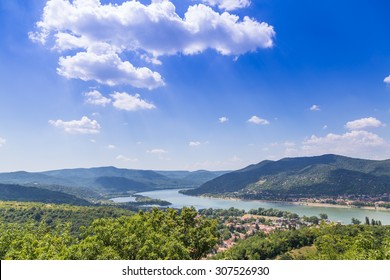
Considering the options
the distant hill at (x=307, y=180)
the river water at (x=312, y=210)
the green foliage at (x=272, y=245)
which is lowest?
the river water at (x=312, y=210)

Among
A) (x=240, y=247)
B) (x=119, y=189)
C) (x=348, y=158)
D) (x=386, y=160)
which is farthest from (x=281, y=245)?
(x=119, y=189)

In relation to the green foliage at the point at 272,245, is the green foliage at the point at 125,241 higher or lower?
higher

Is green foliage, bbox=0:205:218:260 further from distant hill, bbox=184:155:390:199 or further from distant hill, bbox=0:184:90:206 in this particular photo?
distant hill, bbox=184:155:390:199

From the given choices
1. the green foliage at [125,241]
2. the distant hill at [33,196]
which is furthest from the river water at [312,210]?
the green foliage at [125,241]

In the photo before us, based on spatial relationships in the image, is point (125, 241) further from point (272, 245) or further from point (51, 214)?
point (51, 214)

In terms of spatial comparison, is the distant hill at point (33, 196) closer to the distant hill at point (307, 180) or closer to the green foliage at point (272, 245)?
the distant hill at point (307, 180)

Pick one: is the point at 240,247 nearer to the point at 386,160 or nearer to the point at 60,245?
the point at 60,245

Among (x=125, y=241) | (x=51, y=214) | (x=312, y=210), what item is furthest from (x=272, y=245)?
(x=312, y=210)
